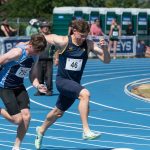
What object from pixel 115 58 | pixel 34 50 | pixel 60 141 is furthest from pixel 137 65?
pixel 34 50

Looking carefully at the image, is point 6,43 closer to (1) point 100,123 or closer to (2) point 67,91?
(1) point 100,123

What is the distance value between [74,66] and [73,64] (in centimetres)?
4

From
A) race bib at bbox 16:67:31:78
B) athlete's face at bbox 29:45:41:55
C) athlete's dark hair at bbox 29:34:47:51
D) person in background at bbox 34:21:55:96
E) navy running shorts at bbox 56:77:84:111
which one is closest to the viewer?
athlete's dark hair at bbox 29:34:47:51

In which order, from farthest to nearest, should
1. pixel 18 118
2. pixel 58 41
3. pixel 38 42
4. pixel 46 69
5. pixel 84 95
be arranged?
pixel 46 69 → pixel 58 41 → pixel 84 95 → pixel 18 118 → pixel 38 42

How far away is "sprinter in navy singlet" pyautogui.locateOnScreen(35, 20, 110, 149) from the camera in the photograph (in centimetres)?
1058

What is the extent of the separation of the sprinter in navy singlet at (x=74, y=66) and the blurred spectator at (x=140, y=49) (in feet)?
81.3

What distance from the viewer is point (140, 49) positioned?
36.2 metres

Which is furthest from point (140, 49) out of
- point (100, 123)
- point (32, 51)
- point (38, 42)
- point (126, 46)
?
point (38, 42)

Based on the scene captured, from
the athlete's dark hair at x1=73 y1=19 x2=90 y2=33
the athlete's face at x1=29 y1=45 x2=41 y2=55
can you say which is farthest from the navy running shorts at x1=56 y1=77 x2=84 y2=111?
the athlete's face at x1=29 y1=45 x2=41 y2=55

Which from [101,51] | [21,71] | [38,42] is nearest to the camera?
[38,42]

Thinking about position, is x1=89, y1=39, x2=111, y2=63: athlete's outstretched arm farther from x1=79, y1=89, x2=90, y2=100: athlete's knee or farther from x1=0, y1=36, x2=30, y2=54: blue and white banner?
x1=0, y1=36, x2=30, y2=54: blue and white banner

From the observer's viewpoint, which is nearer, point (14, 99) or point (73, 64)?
point (14, 99)

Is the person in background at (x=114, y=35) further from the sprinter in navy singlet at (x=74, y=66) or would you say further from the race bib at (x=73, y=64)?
the race bib at (x=73, y=64)

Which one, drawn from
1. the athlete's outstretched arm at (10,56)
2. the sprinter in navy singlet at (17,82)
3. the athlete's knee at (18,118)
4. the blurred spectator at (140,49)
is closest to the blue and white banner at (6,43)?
the blurred spectator at (140,49)
